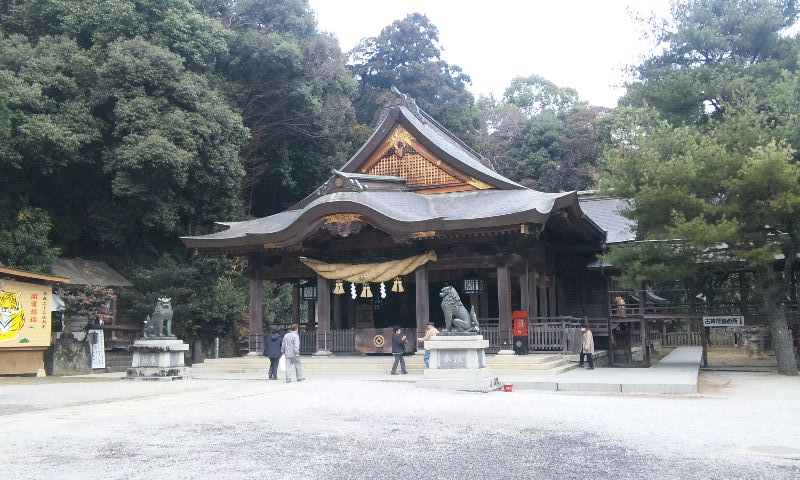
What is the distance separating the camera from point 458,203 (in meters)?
19.7

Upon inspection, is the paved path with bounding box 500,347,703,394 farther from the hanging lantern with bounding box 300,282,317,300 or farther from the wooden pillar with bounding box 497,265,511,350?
the hanging lantern with bounding box 300,282,317,300

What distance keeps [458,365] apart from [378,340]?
6259 mm

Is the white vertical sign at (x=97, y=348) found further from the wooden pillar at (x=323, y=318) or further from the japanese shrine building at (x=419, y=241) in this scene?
the wooden pillar at (x=323, y=318)

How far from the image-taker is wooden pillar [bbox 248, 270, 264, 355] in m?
20.0

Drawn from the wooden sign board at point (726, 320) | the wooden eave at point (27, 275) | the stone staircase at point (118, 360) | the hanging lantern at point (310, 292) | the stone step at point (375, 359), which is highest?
the wooden eave at point (27, 275)

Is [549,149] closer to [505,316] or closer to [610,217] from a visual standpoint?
[610,217]

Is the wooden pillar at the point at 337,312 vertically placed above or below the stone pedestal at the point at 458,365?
above

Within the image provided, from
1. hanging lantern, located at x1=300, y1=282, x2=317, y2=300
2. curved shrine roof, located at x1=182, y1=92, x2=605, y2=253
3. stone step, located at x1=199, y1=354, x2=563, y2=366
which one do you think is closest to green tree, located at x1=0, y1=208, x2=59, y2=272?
curved shrine roof, located at x1=182, y1=92, x2=605, y2=253

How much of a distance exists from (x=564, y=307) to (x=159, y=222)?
15.5m

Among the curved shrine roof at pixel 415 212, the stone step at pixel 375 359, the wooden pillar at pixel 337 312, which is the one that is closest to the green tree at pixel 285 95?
the curved shrine roof at pixel 415 212

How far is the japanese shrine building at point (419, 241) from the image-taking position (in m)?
17.7

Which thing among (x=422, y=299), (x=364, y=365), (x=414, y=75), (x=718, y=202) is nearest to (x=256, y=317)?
(x=364, y=365)

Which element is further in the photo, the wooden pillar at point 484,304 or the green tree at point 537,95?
the green tree at point 537,95

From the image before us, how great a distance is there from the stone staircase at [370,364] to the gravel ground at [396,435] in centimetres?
395
